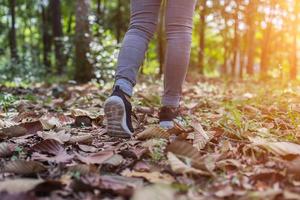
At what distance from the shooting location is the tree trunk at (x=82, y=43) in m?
8.55

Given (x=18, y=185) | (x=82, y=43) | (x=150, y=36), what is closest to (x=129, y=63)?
(x=150, y=36)

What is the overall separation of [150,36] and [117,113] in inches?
23.7

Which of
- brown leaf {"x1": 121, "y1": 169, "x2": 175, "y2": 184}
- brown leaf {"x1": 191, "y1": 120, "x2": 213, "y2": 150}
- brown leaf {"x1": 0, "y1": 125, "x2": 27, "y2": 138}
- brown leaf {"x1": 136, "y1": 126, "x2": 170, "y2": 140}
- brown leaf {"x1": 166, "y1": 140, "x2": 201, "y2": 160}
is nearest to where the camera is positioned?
brown leaf {"x1": 121, "y1": 169, "x2": 175, "y2": 184}

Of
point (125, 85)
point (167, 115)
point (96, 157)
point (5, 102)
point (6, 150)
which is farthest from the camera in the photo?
point (5, 102)

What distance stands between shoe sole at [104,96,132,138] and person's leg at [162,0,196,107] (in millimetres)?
457

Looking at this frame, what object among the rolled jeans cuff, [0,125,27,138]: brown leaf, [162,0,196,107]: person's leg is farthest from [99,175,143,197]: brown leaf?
[162,0,196,107]: person's leg

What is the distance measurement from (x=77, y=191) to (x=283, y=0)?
1176cm

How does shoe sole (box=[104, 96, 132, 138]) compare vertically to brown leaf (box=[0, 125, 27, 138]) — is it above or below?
above

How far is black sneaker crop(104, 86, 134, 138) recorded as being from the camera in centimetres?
270

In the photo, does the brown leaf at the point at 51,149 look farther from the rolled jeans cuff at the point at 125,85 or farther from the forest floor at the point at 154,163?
the rolled jeans cuff at the point at 125,85

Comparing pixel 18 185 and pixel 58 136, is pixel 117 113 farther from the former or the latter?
pixel 18 185

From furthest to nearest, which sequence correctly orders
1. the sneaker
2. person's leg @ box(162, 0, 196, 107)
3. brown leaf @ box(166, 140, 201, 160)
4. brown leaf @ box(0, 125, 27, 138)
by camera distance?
the sneaker < person's leg @ box(162, 0, 196, 107) < brown leaf @ box(0, 125, 27, 138) < brown leaf @ box(166, 140, 201, 160)

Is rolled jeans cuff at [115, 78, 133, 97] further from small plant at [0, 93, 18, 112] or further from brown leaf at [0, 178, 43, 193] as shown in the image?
small plant at [0, 93, 18, 112]

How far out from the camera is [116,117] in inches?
108
